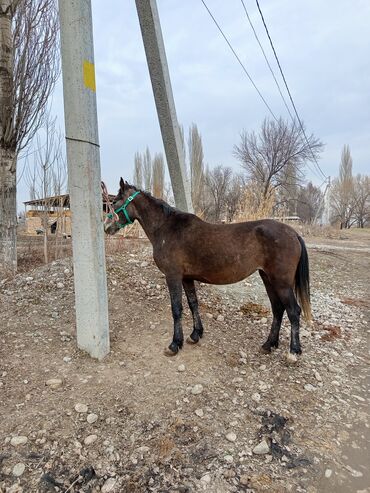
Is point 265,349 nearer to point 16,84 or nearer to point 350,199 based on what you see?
point 16,84

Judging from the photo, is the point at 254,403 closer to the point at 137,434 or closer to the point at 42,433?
the point at 137,434

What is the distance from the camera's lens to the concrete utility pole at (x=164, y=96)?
4.23 meters

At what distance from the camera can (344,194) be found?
43.0 m

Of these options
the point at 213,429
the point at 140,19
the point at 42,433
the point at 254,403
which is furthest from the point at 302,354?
the point at 140,19

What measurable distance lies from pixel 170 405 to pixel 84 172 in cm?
220

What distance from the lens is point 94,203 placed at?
299 cm

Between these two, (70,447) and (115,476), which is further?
(70,447)

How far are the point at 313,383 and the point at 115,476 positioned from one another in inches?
80.3

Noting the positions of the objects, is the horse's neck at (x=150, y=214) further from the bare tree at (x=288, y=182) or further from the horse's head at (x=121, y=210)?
the bare tree at (x=288, y=182)

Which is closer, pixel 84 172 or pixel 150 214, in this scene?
pixel 84 172

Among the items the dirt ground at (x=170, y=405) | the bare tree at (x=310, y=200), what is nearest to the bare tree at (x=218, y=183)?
the bare tree at (x=310, y=200)

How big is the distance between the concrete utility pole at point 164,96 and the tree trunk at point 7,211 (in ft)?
9.67

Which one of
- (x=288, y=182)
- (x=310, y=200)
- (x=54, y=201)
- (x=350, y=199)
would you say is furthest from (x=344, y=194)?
(x=54, y=201)

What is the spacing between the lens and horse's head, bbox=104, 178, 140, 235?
10.9 feet
